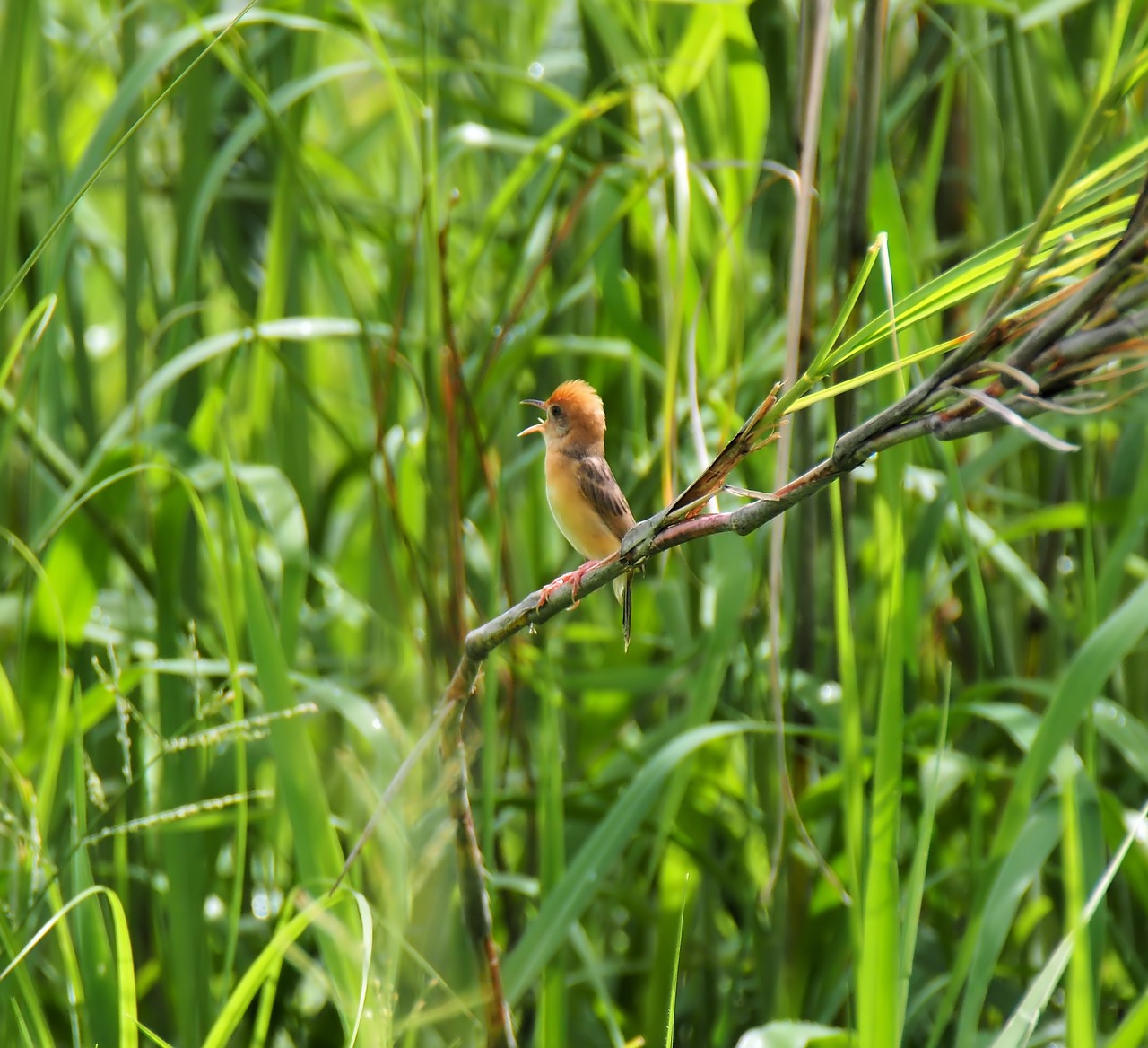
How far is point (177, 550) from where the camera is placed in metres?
1.99

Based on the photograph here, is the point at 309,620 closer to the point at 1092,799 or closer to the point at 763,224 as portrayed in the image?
the point at 763,224

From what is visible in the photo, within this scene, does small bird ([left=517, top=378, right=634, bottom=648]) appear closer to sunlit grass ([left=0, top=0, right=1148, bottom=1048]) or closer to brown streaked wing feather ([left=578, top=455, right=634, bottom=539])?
brown streaked wing feather ([left=578, top=455, right=634, bottom=539])

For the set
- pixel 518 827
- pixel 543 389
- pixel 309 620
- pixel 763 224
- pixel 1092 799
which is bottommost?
pixel 518 827

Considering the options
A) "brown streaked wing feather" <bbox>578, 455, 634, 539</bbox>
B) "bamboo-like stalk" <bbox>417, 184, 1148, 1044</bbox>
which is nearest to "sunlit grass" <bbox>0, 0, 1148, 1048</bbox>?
"brown streaked wing feather" <bbox>578, 455, 634, 539</bbox>

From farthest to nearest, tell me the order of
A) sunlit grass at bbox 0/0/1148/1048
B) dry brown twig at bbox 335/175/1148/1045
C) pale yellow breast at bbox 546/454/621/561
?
pale yellow breast at bbox 546/454/621/561
sunlit grass at bbox 0/0/1148/1048
dry brown twig at bbox 335/175/1148/1045

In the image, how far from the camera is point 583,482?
2.12 meters

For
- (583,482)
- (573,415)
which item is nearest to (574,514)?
(583,482)

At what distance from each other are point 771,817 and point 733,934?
1.61 feet

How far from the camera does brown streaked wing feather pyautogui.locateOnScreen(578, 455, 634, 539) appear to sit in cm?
212

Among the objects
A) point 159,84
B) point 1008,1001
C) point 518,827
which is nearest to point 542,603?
point 1008,1001

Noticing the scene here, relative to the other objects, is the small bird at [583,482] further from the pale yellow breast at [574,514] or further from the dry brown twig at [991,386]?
the dry brown twig at [991,386]

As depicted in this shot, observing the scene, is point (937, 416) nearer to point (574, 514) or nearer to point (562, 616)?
point (574, 514)

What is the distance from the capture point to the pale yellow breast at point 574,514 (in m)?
2.08

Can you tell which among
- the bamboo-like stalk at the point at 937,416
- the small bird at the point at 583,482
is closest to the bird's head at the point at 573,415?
A: the small bird at the point at 583,482
